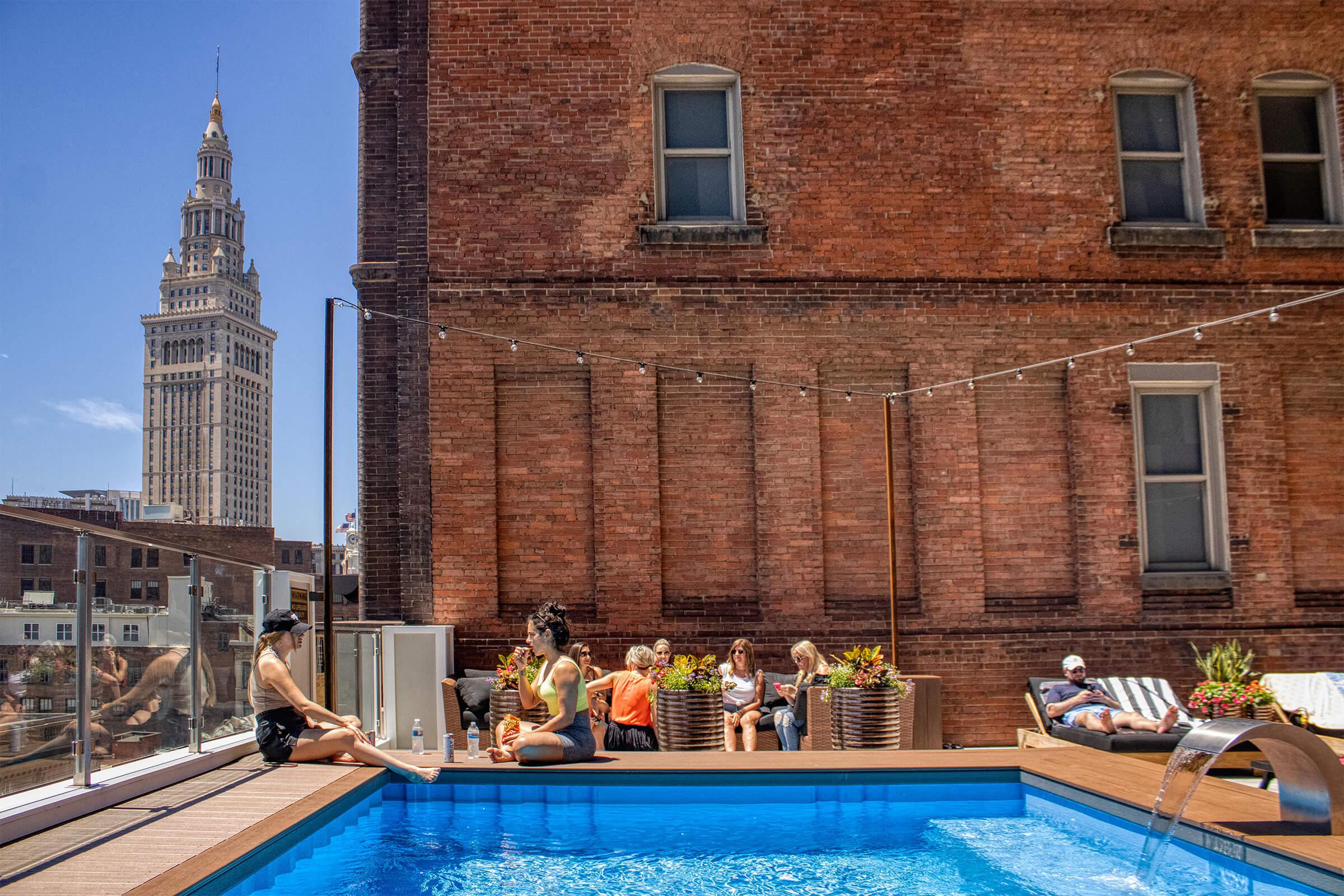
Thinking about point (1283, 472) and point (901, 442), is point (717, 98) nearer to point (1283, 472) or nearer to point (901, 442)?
point (901, 442)

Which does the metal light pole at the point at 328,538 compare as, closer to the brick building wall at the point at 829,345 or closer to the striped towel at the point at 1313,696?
the brick building wall at the point at 829,345

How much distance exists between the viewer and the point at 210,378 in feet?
499

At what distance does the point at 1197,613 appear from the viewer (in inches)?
462

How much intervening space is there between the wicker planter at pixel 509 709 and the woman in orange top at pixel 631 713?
1.60 ft

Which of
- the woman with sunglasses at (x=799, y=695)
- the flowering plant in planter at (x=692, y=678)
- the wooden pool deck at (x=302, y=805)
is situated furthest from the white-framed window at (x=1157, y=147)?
the flowering plant in planter at (x=692, y=678)

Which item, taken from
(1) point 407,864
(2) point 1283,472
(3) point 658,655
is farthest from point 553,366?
(2) point 1283,472

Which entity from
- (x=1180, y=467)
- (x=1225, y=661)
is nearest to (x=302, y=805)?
(x=1225, y=661)

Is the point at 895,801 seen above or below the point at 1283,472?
below

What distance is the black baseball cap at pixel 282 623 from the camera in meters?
7.54

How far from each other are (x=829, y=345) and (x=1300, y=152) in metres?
5.52

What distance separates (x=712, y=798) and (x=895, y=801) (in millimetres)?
1147

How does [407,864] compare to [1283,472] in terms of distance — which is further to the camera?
[1283,472]

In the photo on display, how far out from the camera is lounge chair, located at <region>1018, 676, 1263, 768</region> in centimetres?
904

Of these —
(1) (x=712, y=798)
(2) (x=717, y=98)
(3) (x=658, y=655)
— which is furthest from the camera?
(2) (x=717, y=98)
